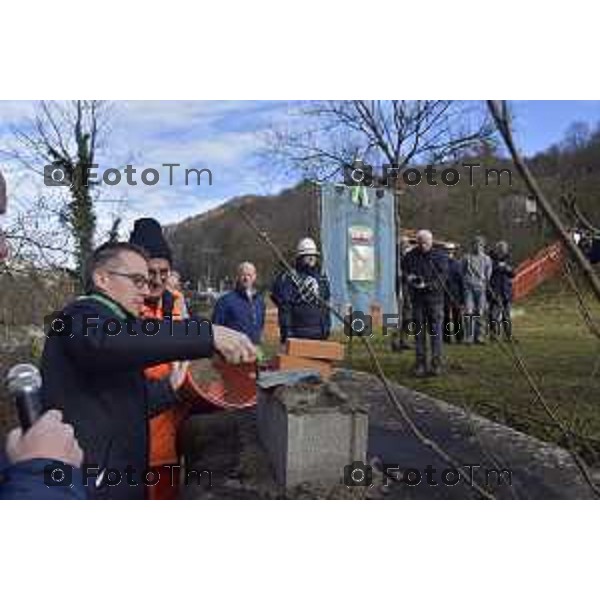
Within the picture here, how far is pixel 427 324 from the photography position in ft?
7.86

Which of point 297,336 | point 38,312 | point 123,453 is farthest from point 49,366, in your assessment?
point 297,336

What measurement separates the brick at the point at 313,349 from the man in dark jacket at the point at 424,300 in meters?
0.23

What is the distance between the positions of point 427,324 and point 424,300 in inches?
2.9

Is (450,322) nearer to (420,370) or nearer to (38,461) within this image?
(420,370)

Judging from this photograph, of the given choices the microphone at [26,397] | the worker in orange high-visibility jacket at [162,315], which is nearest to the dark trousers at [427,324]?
the worker in orange high-visibility jacket at [162,315]

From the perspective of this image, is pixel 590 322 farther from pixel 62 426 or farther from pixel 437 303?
pixel 437 303

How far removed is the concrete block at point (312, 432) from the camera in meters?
2.54

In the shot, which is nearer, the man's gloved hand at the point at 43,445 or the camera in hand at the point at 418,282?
the man's gloved hand at the point at 43,445

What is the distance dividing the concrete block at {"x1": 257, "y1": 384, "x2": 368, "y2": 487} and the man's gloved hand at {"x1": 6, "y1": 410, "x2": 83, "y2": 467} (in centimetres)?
146
